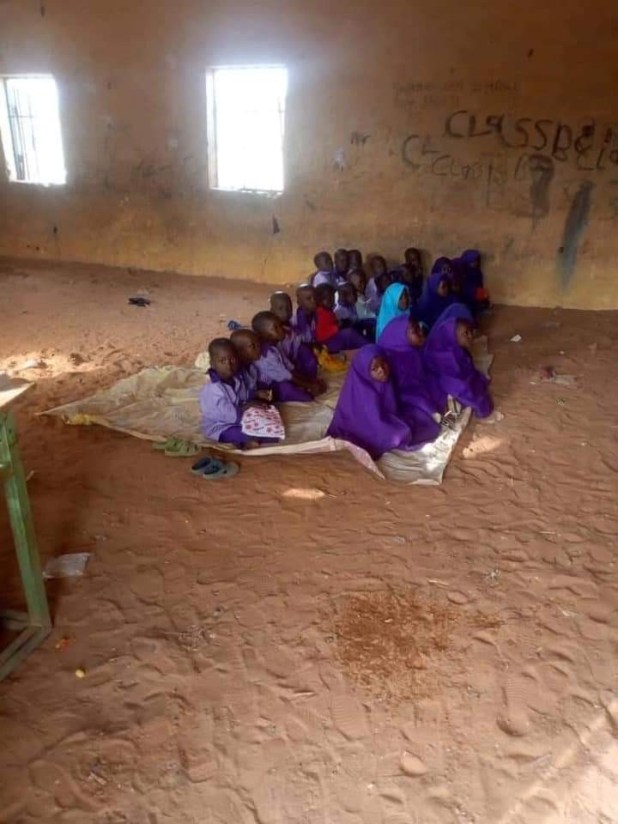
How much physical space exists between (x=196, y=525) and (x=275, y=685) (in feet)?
3.90

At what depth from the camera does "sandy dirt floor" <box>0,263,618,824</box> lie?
7.05 feet

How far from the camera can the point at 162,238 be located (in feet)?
29.8

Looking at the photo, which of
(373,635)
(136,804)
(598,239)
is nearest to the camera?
(136,804)

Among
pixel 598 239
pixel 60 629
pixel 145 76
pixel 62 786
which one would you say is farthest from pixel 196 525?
pixel 145 76

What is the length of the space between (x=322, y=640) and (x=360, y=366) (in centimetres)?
199

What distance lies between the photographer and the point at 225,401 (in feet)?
14.1

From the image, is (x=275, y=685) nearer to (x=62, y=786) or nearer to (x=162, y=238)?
(x=62, y=786)

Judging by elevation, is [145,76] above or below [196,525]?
above

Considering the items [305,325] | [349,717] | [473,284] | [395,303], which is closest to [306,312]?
[305,325]

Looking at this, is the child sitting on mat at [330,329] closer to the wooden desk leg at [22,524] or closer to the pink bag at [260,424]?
the pink bag at [260,424]

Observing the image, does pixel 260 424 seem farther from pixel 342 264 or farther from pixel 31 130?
pixel 31 130

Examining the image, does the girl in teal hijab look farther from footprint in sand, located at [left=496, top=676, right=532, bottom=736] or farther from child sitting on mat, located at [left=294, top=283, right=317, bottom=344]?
footprint in sand, located at [left=496, top=676, right=532, bottom=736]

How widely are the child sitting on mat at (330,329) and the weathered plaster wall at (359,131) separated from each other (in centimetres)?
236

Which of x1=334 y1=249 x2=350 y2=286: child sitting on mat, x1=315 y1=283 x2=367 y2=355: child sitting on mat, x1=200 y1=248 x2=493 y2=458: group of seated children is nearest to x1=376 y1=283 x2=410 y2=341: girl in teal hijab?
x1=200 y1=248 x2=493 y2=458: group of seated children
